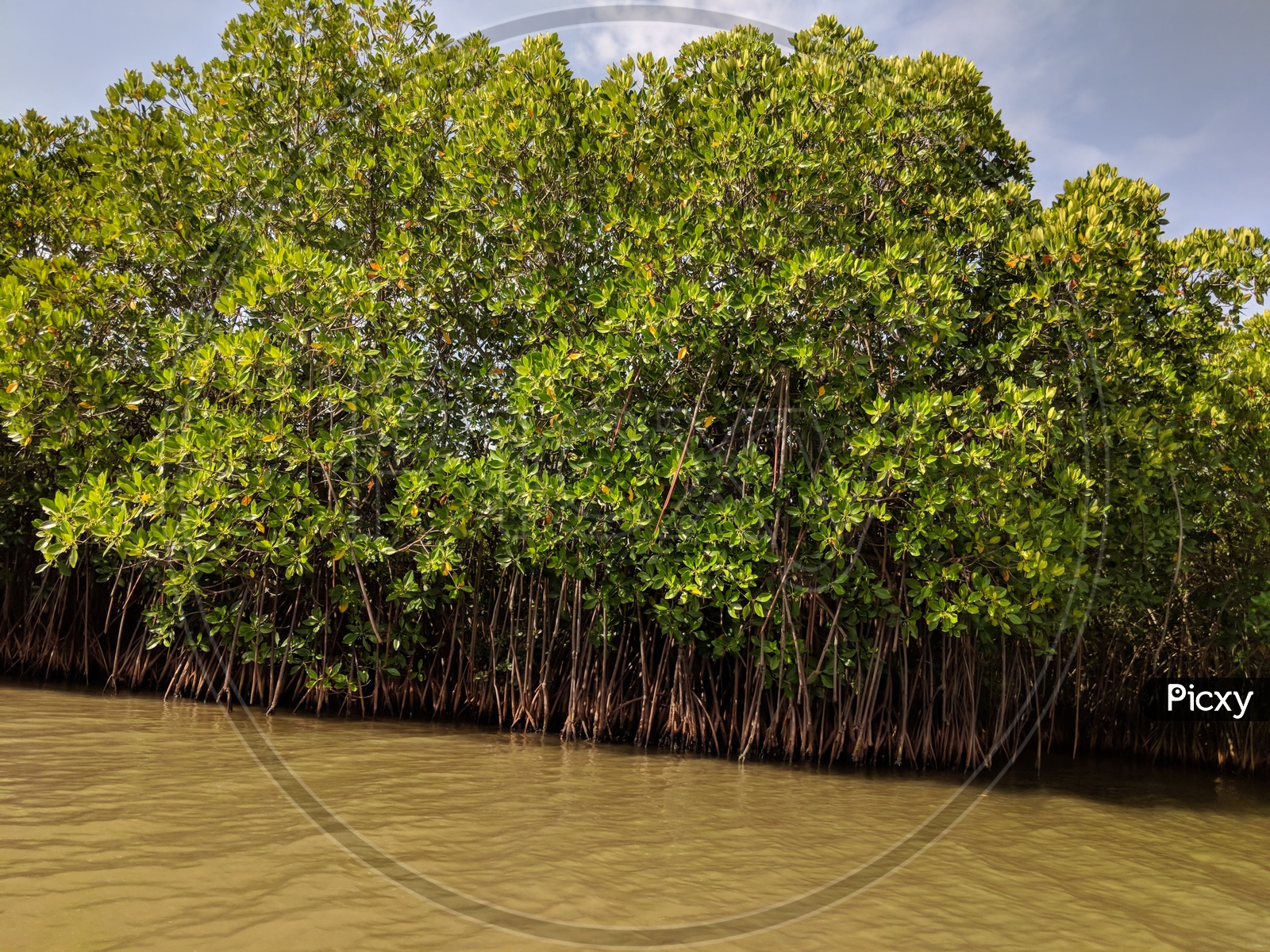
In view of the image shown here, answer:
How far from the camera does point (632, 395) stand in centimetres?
595

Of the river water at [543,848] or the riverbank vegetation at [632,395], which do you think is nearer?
the river water at [543,848]

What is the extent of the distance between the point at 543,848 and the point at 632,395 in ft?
10.5

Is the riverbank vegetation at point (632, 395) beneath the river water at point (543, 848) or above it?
above

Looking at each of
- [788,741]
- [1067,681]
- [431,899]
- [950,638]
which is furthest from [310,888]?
[1067,681]

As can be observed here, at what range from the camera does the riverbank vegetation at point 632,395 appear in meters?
5.61

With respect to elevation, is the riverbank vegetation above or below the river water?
above

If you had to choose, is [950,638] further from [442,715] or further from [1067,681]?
[442,715]

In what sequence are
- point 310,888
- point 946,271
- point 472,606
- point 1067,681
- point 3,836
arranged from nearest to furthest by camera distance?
point 310,888 → point 3,836 → point 946,271 → point 472,606 → point 1067,681

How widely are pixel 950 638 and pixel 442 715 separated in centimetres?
405

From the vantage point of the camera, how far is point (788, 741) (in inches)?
241

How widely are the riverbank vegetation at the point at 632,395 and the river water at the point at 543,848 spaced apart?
0.96m

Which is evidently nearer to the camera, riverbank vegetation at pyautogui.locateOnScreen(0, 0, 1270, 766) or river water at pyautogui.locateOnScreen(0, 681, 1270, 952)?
Answer: river water at pyautogui.locateOnScreen(0, 681, 1270, 952)

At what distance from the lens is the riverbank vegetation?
5.61m

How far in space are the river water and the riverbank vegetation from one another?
96 centimetres
